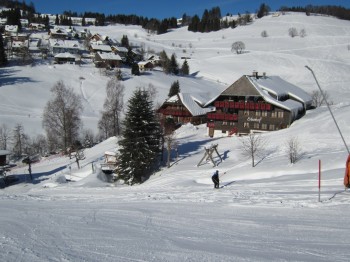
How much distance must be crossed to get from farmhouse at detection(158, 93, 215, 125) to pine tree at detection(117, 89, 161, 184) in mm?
25059

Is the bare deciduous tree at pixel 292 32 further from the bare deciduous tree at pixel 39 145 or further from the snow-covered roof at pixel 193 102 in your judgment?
the bare deciduous tree at pixel 39 145

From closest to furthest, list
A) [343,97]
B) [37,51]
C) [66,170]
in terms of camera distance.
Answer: [66,170], [343,97], [37,51]

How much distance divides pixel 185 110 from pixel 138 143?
2807cm

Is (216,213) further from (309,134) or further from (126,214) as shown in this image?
(309,134)

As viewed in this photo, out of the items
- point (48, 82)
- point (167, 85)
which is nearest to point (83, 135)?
point (48, 82)

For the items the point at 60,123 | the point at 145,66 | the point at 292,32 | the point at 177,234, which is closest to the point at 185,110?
the point at 60,123

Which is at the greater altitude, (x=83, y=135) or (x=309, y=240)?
(x=309, y=240)

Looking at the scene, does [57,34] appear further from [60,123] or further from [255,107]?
[255,107]

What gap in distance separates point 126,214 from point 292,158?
67.7 feet

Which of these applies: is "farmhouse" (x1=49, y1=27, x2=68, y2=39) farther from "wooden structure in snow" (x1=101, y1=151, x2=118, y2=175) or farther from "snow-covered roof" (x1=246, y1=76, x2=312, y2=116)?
"wooden structure in snow" (x1=101, y1=151, x2=118, y2=175)

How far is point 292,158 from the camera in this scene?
29.8m

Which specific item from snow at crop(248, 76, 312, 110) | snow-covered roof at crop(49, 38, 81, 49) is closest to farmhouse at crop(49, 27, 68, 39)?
snow-covered roof at crop(49, 38, 81, 49)

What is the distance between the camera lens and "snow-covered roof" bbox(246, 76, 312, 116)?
48156mm

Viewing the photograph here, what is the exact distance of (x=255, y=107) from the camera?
49.3 meters
